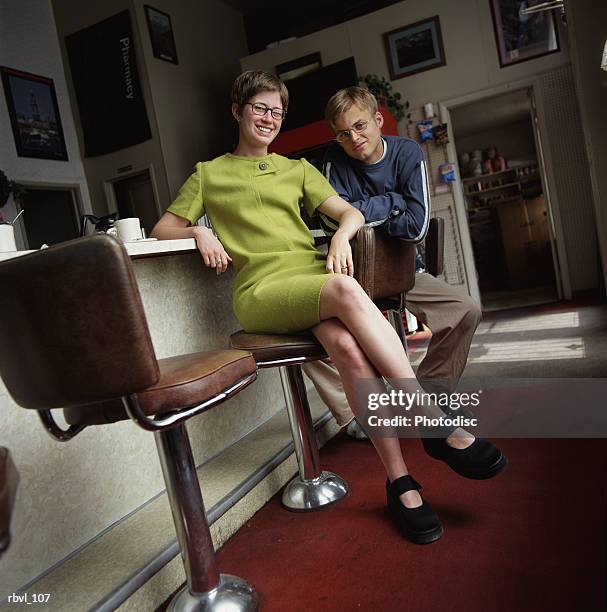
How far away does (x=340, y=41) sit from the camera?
20.0 ft

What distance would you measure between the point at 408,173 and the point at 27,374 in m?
1.51

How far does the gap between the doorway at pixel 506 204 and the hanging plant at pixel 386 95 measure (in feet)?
9.30

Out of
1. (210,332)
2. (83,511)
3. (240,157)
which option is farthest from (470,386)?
(83,511)

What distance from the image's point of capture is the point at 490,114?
795 cm

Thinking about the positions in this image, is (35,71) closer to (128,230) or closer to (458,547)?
(128,230)

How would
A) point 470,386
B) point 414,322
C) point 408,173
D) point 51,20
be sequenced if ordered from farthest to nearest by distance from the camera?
1. point 51,20
2. point 414,322
3. point 470,386
4. point 408,173

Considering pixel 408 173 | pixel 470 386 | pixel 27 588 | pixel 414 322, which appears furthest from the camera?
pixel 414 322

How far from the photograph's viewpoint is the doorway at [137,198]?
6004 mm

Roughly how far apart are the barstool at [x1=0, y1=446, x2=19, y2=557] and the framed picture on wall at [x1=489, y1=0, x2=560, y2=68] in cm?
610

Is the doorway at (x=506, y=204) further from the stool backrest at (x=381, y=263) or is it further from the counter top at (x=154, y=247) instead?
the counter top at (x=154, y=247)

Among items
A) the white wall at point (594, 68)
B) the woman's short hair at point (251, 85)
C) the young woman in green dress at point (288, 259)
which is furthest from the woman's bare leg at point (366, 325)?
the white wall at point (594, 68)

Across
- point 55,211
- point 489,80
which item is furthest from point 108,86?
point 489,80

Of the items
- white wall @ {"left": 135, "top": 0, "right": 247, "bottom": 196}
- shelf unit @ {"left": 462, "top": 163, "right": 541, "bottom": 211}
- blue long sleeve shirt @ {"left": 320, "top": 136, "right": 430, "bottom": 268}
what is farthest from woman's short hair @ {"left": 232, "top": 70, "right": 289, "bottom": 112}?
shelf unit @ {"left": 462, "top": 163, "right": 541, "bottom": 211}

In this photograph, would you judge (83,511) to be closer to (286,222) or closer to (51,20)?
(286,222)
